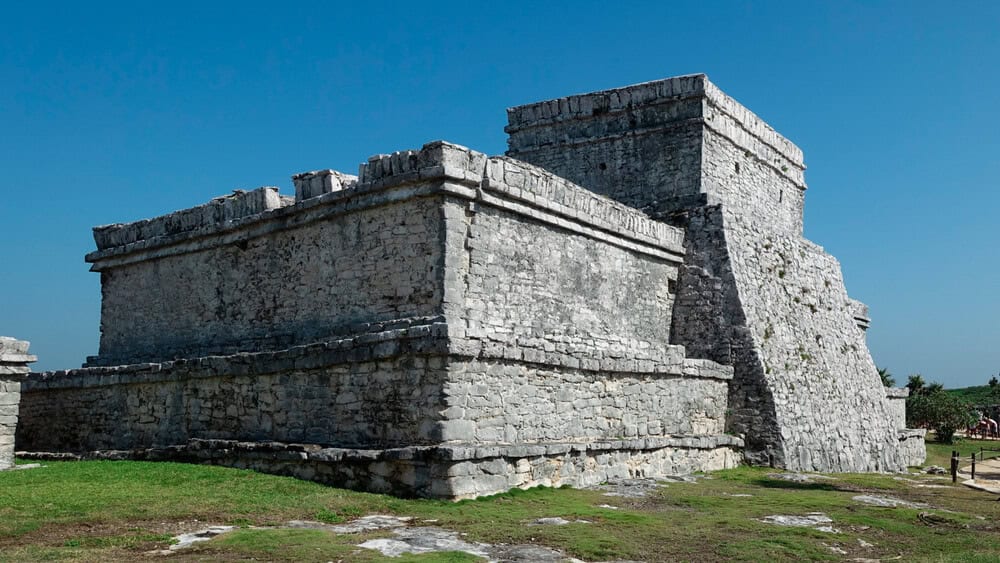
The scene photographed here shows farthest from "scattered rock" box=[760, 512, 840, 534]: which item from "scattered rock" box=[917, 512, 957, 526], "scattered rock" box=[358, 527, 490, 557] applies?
"scattered rock" box=[358, 527, 490, 557]

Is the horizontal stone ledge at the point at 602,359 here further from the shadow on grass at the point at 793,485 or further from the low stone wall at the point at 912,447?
the low stone wall at the point at 912,447

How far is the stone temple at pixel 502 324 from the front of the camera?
1109cm

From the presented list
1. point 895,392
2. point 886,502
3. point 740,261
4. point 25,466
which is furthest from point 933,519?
point 895,392

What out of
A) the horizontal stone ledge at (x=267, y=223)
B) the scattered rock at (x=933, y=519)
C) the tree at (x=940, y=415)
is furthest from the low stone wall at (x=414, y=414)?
the tree at (x=940, y=415)

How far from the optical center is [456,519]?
8969mm

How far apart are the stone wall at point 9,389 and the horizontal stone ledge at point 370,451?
1541mm

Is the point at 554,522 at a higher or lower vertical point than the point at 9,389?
lower

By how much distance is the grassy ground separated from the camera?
758 cm

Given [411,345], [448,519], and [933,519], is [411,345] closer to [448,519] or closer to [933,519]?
[448,519]

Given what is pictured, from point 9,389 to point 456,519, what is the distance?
7253 mm

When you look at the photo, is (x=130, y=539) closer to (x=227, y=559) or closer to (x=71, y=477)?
(x=227, y=559)

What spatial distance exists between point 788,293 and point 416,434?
968 centimetres

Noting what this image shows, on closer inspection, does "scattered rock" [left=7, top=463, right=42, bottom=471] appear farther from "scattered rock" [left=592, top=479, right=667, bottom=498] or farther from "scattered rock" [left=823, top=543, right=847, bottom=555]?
"scattered rock" [left=823, top=543, right=847, bottom=555]

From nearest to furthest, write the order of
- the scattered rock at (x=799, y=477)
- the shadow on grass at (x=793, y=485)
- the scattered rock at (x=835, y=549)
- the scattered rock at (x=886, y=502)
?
the scattered rock at (x=835, y=549) < the scattered rock at (x=886, y=502) < the shadow on grass at (x=793, y=485) < the scattered rock at (x=799, y=477)
